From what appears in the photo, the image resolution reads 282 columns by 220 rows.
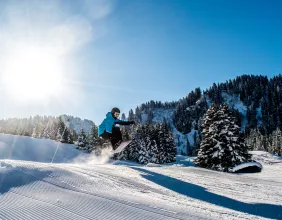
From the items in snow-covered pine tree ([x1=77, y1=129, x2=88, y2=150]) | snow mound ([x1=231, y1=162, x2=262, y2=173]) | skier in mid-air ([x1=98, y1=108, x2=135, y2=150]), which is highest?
skier in mid-air ([x1=98, y1=108, x2=135, y2=150])

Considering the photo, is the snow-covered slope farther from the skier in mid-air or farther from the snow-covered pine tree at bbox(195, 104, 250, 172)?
the snow-covered pine tree at bbox(195, 104, 250, 172)

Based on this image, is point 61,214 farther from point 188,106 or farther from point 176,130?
point 188,106

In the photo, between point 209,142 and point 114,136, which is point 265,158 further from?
point 114,136

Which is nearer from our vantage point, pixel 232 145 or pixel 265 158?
pixel 232 145

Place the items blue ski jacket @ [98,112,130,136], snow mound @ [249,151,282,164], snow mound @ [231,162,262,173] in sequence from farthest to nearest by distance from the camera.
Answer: snow mound @ [249,151,282,164]
snow mound @ [231,162,262,173]
blue ski jacket @ [98,112,130,136]

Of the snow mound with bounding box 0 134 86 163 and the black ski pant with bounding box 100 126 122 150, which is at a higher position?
the black ski pant with bounding box 100 126 122 150

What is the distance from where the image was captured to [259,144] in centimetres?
9938

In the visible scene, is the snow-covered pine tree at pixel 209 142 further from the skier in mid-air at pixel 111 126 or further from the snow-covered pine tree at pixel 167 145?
the snow-covered pine tree at pixel 167 145

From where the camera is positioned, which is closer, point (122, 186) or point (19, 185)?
point (19, 185)

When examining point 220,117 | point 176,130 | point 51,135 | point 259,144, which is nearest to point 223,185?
point 220,117

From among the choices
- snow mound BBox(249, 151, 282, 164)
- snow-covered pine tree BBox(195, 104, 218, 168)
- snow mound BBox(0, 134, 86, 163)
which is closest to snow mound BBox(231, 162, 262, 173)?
snow-covered pine tree BBox(195, 104, 218, 168)

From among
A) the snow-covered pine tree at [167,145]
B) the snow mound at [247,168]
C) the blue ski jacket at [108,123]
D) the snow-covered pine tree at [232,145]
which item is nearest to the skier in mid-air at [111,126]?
the blue ski jacket at [108,123]

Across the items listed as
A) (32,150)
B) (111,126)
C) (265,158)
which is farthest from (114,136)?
(265,158)

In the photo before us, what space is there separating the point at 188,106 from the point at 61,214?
197548mm
